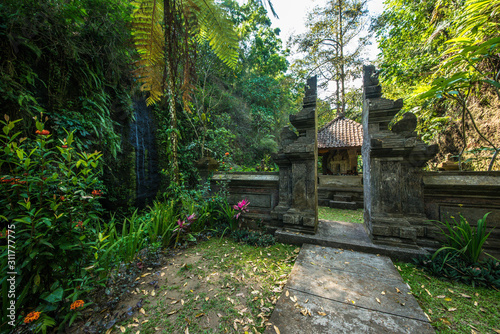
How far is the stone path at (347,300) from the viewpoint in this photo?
1569 mm

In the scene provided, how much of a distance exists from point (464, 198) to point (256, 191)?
3438 mm

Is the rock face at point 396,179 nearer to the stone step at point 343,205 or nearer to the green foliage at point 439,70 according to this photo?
the green foliage at point 439,70

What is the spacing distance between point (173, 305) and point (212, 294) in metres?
Answer: 0.41

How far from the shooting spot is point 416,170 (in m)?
2.96

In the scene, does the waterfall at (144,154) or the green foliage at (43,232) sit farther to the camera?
the waterfall at (144,154)

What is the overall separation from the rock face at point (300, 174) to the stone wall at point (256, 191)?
0.63 ft

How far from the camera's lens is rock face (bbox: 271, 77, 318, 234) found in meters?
3.35

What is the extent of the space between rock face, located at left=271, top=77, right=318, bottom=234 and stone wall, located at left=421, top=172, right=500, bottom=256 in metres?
1.79

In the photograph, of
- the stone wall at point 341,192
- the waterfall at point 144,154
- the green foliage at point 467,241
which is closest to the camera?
the green foliage at point 467,241

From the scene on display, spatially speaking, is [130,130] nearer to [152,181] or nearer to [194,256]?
[152,181]

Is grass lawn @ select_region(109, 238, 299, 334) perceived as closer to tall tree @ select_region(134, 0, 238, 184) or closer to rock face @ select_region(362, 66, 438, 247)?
rock face @ select_region(362, 66, 438, 247)

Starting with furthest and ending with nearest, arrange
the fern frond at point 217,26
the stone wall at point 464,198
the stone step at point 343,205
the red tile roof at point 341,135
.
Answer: the red tile roof at point 341,135, the stone step at point 343,205, the stone wall at point 464,198, the fern frond at point 217,26

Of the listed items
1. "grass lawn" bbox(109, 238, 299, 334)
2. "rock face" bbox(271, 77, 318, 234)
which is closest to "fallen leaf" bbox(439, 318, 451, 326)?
"grass lawn" bbox(109, 238, 299, 334)

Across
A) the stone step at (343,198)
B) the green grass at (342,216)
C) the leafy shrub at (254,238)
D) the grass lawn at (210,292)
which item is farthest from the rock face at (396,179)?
the stone step at (343,198)
